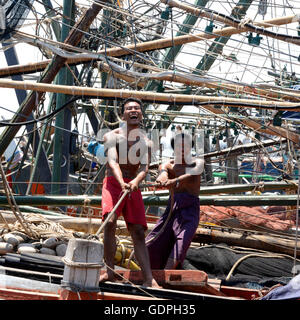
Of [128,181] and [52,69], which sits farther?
[52,69]

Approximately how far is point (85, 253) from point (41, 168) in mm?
8507

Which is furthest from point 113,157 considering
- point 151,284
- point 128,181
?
point 151,284

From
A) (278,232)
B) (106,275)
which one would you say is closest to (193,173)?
(106,275)

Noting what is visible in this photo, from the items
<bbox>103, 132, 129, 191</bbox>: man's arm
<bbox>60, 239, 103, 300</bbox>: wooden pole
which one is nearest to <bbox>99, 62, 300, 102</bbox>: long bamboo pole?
<bbox>103, 132, 129, 191</bbox>: man's arm

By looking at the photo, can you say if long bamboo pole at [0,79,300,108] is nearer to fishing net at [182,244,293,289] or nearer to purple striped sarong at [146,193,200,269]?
fishing net at [182,244,293,289]

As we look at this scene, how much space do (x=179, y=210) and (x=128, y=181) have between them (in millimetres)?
1081

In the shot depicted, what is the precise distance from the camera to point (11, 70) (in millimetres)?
11461

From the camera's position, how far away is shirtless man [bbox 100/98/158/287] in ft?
20.7

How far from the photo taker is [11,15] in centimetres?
1008

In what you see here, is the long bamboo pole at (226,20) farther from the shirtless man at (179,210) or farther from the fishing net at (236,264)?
the shirtless man at (179,210)

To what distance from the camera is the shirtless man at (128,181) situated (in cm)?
632

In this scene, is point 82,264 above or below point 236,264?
above

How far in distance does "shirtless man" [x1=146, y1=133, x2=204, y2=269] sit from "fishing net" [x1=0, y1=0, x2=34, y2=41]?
3672 millimetres

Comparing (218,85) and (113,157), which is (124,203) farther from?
(218,85)
